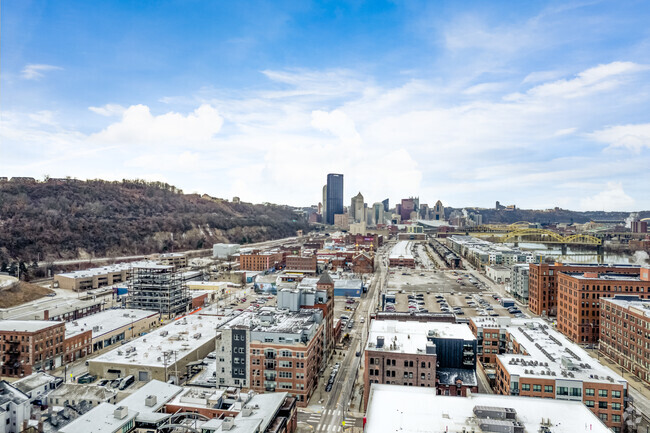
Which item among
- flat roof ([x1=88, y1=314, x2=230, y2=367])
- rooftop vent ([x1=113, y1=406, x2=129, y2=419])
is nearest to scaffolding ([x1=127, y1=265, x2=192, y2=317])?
flat roof ([x1=88, y1=314, x2=230, y2=367])

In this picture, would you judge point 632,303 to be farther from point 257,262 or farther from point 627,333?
point 257,262

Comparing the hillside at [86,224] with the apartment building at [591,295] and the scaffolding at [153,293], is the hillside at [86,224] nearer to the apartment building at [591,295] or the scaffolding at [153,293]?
the scaffolding at [153,293]

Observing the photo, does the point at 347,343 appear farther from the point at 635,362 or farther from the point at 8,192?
the point at 8,192

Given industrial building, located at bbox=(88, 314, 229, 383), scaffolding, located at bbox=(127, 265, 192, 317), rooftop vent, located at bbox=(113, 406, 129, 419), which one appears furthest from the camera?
scaffolding, located at bbox=(127, 265, 192, 317)

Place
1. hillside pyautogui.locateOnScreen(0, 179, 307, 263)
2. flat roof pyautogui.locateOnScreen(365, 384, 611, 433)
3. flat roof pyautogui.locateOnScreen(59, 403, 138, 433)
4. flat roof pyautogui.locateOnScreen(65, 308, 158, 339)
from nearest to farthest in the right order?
flat roof pyautogui.locateOnScreen(365, 384, 611, 433)
flat roof pyautogui.locateOnScreen(59, 403, 138, 433)
flat roof pyautogui.locateOnScreen(65, 308, 158, 339)
hillside pyautogui.locateOnScreen(0, 179, 307, 263)

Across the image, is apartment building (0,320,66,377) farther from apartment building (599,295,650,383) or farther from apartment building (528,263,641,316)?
apartment building (528,263,641,316)

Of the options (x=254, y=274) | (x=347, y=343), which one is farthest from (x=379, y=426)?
(x=254, y=274)

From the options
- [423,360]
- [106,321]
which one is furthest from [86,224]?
[423,360]
